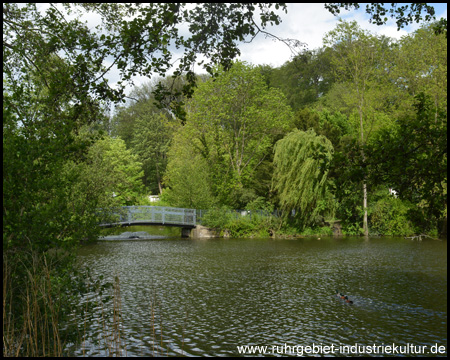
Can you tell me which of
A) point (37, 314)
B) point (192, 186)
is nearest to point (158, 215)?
point (192, 186)

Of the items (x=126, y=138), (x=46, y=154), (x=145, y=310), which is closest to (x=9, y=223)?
(x=46, y=154)

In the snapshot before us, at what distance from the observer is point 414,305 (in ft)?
36.0

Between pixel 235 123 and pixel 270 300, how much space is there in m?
23.5

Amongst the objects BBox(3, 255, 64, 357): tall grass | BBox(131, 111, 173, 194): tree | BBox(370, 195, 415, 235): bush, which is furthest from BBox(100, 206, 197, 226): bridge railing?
BBox(3, 255, 64, 357): tall grass

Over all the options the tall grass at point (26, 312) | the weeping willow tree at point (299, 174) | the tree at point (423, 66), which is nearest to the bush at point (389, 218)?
the weeping willow tree at point (299, 174)

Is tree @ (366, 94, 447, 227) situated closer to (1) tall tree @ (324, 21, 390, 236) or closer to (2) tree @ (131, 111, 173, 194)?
(1) tall tree @ (324, 21, 390, 236)

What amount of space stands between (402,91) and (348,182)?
26.6 meters

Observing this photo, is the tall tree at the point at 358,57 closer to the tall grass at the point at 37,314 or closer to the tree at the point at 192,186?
the tree at the point at 192,186

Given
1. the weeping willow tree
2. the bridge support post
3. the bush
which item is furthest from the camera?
the bridge support post

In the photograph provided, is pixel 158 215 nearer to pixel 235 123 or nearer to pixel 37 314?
pixel 235 123

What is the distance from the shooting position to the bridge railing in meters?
30.0

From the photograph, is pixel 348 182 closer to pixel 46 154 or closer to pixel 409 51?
pixel 46 154

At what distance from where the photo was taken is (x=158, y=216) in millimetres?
31312

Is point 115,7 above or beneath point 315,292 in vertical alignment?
above
